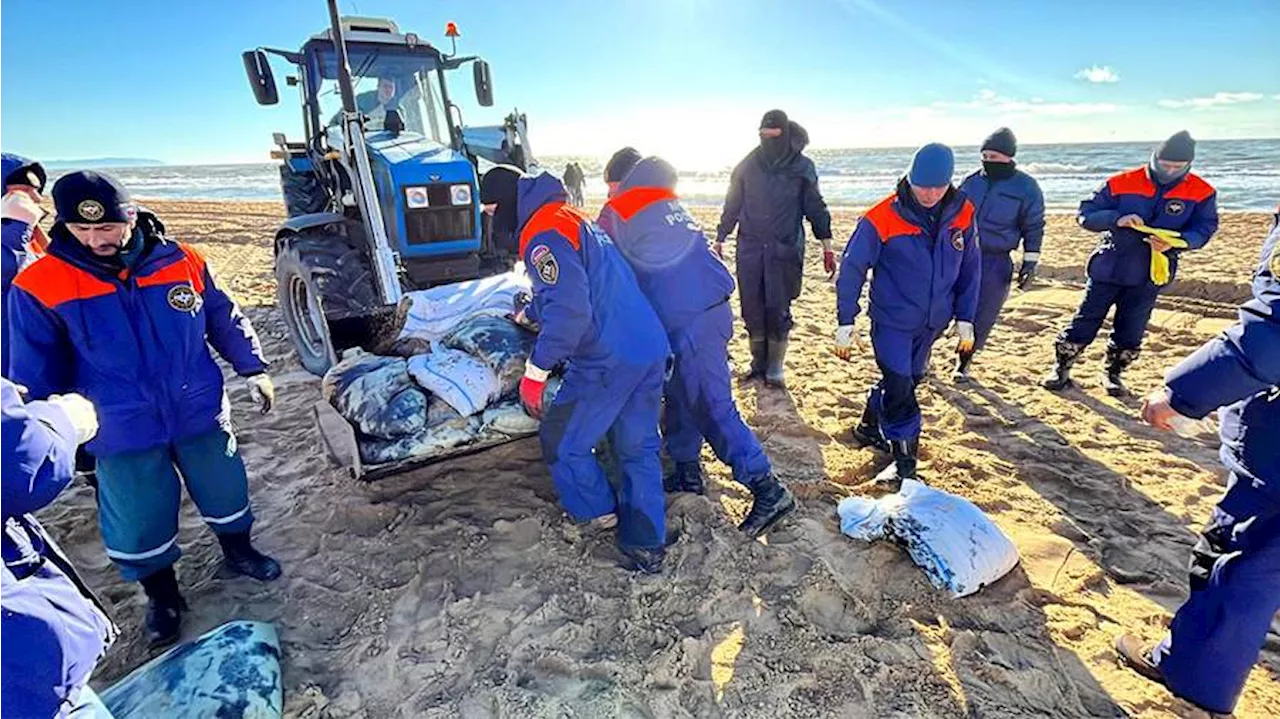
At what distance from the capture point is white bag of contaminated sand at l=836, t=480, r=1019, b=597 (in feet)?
8.70

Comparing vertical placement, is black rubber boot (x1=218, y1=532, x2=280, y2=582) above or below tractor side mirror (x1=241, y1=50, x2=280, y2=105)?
below

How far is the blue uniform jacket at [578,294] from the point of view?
104 inches

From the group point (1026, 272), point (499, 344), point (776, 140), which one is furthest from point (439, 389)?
point (1026, 272)

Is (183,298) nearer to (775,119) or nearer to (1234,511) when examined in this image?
(775,119)

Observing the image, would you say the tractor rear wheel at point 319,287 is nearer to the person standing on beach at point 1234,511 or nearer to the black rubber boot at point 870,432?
the black rubber boot at point 870,432

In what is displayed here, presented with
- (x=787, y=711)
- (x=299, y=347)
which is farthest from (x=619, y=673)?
(x=299, y=347)

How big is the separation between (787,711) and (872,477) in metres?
1.84

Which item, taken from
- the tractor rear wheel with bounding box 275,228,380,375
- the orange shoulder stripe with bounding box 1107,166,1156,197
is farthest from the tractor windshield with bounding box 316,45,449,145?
the orange shoulder stripe with bounding box 1107,166,1156,197

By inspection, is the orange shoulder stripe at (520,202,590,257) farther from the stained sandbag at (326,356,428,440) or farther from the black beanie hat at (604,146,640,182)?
the stained sandbag at (326,356,428,440)

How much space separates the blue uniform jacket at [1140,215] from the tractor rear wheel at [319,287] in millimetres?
4991

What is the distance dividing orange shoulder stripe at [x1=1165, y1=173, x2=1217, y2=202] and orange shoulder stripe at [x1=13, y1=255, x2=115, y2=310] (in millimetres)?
6004

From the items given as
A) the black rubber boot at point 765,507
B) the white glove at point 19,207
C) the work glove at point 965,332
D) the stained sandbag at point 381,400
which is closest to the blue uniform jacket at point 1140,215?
the work glove at point 965,332

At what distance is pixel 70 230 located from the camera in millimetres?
2236

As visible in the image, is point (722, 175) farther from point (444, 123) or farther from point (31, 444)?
point (31, 444)
